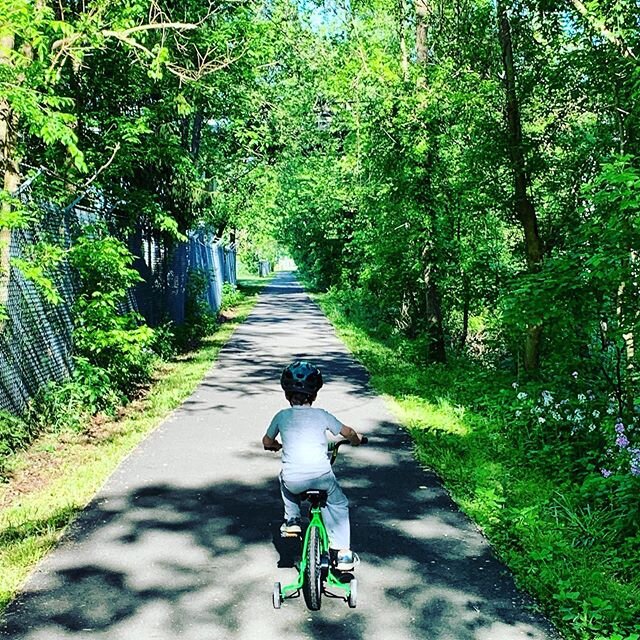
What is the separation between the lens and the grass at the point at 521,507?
4445 mm

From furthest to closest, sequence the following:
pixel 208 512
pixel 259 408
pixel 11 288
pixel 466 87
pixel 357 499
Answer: pixel 466 87 < pixel 259 408 < pixel 11 288 < pixel 357 499 < pixel 208 512

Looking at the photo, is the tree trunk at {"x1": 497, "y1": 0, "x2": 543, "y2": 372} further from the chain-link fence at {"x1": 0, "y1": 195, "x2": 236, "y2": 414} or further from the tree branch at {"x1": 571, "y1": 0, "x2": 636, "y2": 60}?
the chain-link fence at {"x1": 0, "y1": 195, "x2": 236, "y2": 414}

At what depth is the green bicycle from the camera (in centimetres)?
426

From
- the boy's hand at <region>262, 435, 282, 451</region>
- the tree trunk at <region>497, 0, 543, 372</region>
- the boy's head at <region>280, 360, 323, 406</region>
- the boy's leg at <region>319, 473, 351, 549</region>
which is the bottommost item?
the boy's leg at <region>319, 473, 351, 549</region>

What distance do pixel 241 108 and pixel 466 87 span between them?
9.88m

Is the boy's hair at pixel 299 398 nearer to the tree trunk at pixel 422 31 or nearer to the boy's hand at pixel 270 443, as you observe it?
the boy's hand at pixel 270 443

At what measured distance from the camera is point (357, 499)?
656cm

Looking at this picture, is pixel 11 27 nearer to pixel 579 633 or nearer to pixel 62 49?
pixel 62 49

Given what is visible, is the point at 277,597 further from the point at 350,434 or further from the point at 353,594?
the point at 350,434

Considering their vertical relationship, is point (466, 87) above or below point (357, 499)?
above

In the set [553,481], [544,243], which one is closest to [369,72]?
[544,243]

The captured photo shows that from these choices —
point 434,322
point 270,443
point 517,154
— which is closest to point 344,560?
point 270,443

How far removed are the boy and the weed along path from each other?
478 millimetres

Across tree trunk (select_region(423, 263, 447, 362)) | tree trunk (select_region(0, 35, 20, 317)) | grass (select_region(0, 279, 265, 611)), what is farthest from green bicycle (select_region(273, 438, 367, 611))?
tree trunk (select_region(423, 263, 447, 362))
